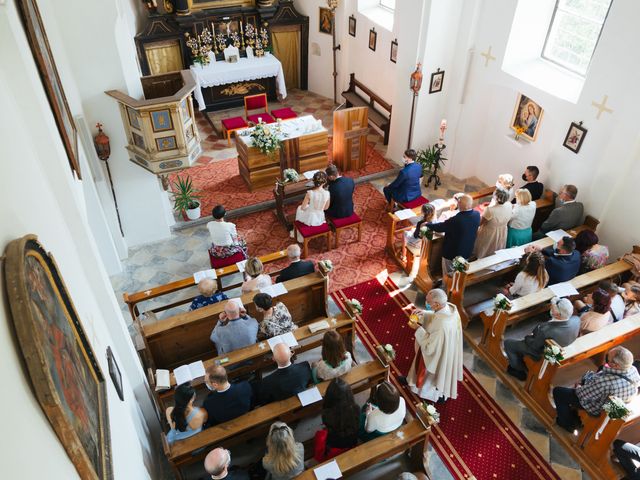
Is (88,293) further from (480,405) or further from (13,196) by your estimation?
(480,405)

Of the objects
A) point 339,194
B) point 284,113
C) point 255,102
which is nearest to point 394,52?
point 284,113

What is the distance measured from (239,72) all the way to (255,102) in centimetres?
115

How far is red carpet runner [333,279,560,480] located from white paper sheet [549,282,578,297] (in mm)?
1512

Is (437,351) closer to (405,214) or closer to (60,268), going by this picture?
(405,214)

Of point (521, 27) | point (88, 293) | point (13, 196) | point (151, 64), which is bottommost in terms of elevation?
point (151, 64)

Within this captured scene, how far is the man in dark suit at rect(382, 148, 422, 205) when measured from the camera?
8570mm

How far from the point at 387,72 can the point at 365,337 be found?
21.6 ft

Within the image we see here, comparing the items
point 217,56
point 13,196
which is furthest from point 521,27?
point 13,196

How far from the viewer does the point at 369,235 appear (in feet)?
29.5

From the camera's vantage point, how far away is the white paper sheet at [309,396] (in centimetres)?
505

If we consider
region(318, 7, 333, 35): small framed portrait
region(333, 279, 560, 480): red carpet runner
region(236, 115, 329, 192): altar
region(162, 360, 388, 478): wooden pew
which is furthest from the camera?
region(318, 7, 333, 35): small framed portrait

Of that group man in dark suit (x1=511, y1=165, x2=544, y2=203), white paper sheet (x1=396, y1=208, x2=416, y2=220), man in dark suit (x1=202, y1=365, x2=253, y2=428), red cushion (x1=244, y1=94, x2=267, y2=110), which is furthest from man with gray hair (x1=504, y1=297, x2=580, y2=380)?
red cushion (x1=244, y1=94, x2=267, y2=110)

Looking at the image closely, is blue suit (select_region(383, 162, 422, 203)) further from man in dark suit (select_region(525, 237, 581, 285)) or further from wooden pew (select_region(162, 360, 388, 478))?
wooden pew (select_region(162, 360, 388, 478))

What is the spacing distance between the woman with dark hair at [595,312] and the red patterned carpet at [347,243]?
287 cm
